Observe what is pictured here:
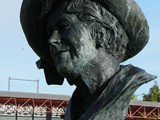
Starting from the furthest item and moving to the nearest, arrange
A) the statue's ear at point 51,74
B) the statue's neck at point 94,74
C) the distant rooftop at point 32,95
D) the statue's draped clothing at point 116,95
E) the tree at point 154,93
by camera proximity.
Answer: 1. the tree at point 154,93
2. the distant rooftop at point 32,95
3. the statue's ear at point 51,74
4. the statue's neck at point 94,74
5. the statue's draped clothing at point 116,95

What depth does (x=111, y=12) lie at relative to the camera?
11.0 feet

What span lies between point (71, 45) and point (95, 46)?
0.14m

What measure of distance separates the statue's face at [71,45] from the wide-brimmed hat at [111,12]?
164 millimetres

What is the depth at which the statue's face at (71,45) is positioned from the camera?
128 inches

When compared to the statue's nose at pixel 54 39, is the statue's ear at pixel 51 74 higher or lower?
lower

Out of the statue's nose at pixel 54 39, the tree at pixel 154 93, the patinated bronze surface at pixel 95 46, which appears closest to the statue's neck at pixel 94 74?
the patinated bronze surface at pixel 95 46

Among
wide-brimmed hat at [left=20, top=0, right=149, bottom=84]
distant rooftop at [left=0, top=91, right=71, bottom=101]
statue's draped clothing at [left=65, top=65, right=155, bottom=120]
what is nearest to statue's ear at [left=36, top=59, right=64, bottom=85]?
wide-brimmed hat at [left=20, top=0, right=149, bottom=84]

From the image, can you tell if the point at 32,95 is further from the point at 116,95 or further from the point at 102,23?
Answer: the point at 116,95

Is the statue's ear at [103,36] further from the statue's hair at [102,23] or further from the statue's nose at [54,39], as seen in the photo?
the statue's nose at [54,39]

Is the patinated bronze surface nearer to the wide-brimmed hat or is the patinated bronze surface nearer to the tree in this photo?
the wide-brimmed hat

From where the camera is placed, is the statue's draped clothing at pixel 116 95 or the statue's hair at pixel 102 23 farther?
the statue's hair at pixel 102 23

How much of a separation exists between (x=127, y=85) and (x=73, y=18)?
1.67 feet

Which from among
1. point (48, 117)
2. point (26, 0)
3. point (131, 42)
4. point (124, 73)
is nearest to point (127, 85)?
point (124, 73)

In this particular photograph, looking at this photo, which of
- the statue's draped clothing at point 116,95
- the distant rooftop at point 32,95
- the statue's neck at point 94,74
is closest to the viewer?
the statue's draped clothing at point 116,95
